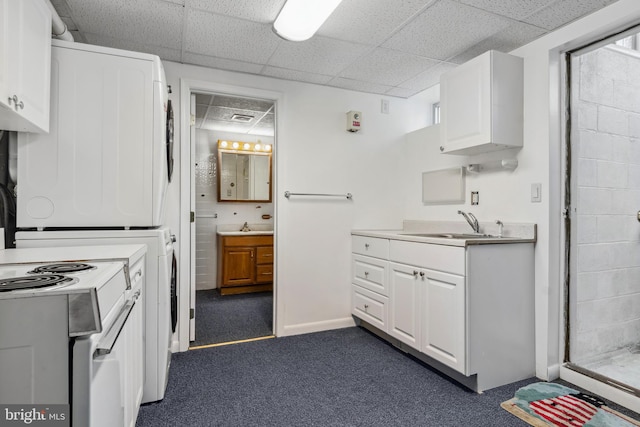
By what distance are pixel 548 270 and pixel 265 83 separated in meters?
2.59

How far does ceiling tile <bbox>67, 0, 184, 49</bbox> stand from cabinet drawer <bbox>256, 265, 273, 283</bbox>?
2.94 meters

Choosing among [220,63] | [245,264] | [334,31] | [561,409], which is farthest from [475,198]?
[245,264]

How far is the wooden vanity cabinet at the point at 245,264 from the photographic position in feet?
14.8

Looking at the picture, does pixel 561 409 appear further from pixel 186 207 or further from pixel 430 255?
pixel 186 207

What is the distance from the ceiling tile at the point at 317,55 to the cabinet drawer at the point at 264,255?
99.7 inches

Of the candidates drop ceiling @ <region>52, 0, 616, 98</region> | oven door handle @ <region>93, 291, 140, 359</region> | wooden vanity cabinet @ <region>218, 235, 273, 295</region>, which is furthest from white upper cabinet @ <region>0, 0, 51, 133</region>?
wooden vanity cabinet @ <region>218, 235, 273, 295</region>

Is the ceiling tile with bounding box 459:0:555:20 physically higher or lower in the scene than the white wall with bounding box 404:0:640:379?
higher

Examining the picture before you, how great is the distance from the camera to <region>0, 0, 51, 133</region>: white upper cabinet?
1.34 m

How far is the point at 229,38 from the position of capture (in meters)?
2.37

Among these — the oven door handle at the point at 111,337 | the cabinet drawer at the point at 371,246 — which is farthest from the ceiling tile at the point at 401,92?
the oven door handle at the point at 111,337

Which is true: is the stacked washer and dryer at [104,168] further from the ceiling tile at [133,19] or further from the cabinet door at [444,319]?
the cabinet door at [444,319]

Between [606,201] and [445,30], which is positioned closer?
[445,30]

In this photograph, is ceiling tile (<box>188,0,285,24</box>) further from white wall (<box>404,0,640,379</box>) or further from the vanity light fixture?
the vanity light fixture

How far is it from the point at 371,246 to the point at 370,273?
236 millimetres
